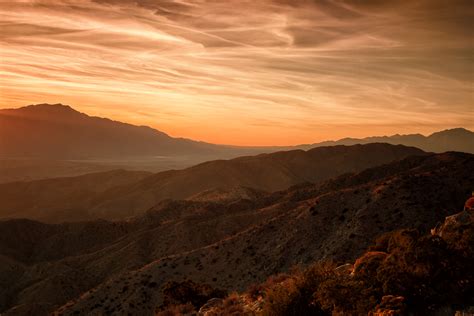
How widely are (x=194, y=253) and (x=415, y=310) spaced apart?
34191 millimetres

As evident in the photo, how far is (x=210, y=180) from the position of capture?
544 ft

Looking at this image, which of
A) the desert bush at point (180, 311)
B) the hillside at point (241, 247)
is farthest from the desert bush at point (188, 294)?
the hillside at point (241, 247)

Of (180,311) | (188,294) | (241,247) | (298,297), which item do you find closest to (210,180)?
(241,247)

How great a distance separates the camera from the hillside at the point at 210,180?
15388 cm

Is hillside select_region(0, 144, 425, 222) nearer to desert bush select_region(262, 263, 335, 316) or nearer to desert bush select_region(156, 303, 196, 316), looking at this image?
desert bush select_region(156, 303, 196, 316)

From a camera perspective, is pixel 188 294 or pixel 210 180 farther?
pixel 210 180

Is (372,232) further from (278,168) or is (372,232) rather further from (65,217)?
(278,168)

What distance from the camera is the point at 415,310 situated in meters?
10.9

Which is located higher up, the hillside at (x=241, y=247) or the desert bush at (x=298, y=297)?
the desert bush at (x=298, y=297)

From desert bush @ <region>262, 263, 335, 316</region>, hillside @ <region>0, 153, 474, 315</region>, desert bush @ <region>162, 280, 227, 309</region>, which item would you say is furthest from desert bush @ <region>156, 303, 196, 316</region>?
hillside @ <region>0, 153, 474, 315</region>

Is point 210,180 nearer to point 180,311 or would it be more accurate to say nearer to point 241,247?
point 241,247

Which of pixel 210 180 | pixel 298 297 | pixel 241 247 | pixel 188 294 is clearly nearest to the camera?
pixel 298 297

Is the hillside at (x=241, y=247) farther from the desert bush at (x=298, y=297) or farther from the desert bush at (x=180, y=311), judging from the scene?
the desert bush at (x=298, y=297)

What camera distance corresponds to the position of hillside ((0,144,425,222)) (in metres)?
154
